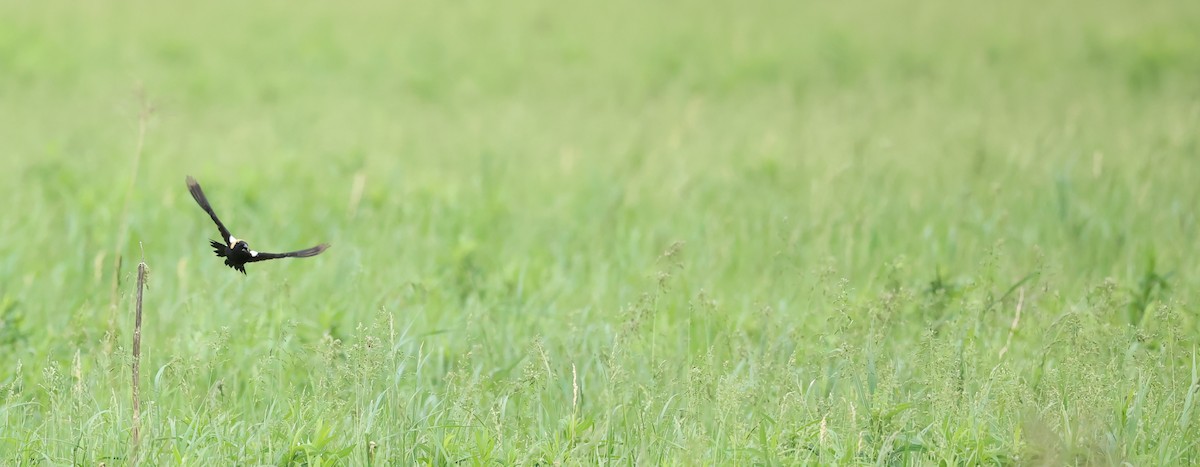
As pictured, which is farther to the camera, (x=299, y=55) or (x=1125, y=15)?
(x=1125, y=15)

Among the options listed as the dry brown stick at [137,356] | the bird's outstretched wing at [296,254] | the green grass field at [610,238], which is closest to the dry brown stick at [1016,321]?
the green grass field at [610,238]

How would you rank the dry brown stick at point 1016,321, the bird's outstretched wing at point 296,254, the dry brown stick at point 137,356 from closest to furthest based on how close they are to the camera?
the bird's outstretched wing at point 296,254 → the dry brown stick at point 137,356 → the dry brown stick at point 1016,321

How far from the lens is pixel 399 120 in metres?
9.70

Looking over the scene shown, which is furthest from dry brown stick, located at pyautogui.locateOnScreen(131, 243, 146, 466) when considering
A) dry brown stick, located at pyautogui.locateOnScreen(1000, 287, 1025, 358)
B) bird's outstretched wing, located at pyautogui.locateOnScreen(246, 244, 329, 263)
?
dry brown stick, located at pyautogui.locateOnScreen(1000, 287, 1025, 358)

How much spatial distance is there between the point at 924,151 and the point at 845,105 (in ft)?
8.16

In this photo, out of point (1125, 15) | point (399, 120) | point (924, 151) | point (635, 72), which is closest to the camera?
point (924, 151)

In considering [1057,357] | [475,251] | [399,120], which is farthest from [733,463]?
[399,120]

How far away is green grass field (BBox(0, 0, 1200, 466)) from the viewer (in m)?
3.06

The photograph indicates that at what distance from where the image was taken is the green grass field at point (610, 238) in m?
3.06

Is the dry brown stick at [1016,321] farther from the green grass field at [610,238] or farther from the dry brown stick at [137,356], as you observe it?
the dry brown stick at [137,356]

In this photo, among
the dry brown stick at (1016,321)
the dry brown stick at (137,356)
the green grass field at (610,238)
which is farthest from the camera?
the dry brown stick at (1016,321)

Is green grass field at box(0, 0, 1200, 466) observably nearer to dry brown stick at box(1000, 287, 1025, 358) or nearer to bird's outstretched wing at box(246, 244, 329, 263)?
dry brown stick at box(1000, 287, 1025, 358)

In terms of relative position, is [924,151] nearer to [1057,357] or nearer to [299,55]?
[1057,357]

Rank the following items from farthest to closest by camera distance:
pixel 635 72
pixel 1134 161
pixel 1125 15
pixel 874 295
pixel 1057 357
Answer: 1. pixel 1125 15
2. pixel 635 72
3. pixel 1134 161
4. pixel 874 295
5. pixel 1057 357
